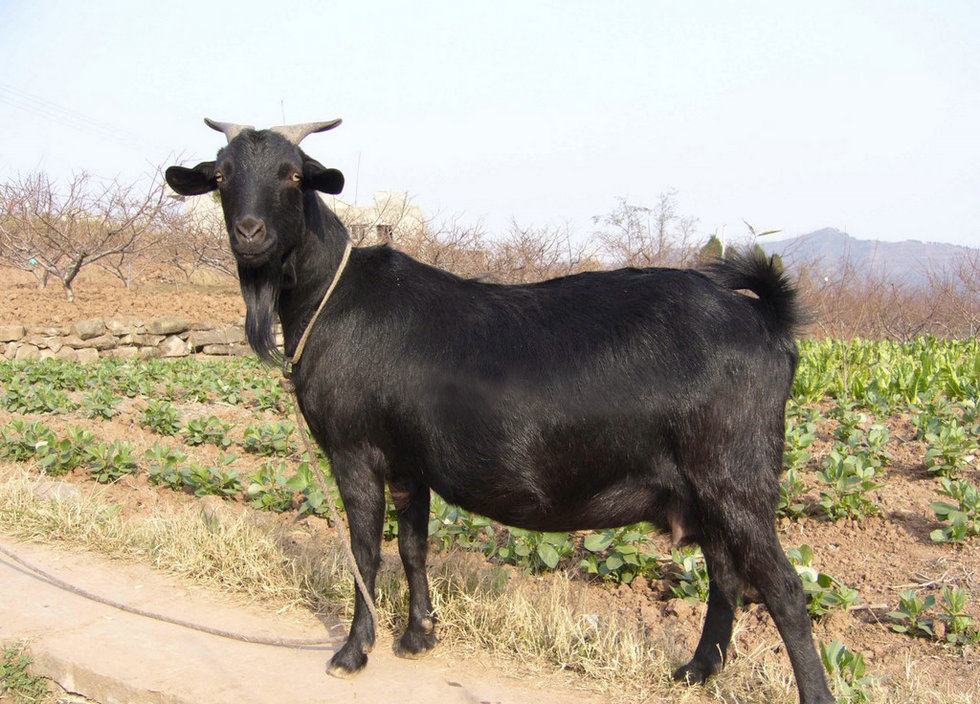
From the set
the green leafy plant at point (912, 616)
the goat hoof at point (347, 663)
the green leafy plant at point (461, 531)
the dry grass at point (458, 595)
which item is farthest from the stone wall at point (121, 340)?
the green leafy plant at point (912, 616)

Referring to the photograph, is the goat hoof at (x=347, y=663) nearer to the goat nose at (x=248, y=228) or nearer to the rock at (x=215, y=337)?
the goat nose at (x=248, y=228)

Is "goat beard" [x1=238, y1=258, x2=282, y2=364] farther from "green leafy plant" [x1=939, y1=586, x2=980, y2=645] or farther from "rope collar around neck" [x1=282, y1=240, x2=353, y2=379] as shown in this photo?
"green leafy plant" [x1=939, y1=586, x2=980, y2=645]

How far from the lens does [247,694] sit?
3.25m

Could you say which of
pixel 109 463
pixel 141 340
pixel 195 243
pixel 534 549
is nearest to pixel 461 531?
pixel 534 549

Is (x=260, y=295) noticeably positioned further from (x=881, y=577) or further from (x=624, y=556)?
(x=881, y=577)

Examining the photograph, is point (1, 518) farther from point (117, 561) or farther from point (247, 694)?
point (247, 694)

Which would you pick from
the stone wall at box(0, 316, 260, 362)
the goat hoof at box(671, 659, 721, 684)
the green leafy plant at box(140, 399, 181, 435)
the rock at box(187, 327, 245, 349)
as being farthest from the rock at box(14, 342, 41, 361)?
the goat hoof at box(671, 659, 721, 684)

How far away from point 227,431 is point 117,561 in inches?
119

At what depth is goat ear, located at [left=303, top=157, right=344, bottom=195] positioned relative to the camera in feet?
11.0

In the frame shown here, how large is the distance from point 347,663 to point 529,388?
1472mm

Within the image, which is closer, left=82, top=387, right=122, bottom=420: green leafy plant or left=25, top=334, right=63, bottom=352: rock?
left=82, top=387, right=122, bottom=420: green leafy plant

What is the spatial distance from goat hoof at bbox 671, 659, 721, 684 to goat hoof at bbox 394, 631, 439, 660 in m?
1.10

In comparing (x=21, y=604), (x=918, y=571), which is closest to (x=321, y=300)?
(x=21, y=604)

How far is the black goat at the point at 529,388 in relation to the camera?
9.52 ft
